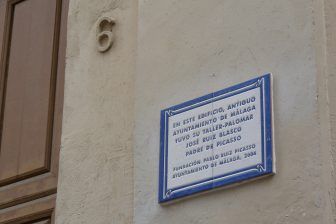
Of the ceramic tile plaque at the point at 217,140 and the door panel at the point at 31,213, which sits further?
the door panel at the point at 31,213

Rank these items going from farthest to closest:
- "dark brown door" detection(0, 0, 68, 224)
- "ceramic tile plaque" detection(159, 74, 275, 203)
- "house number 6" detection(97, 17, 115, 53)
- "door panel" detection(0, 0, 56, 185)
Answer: "door panel" detection(0, 0, 56, 185), "dark brown door" detection(0, 0, 68, 224), "house number 6" detection(97, 17, 115, 53), "ceramic tile plaque" detection(159, 74, 275, 203)

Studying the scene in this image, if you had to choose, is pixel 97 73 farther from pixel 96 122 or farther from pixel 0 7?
pixel 0 7

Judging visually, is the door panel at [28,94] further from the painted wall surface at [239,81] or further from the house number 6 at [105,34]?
the painted wall surface at [239,81]

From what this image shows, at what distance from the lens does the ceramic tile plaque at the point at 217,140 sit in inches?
177

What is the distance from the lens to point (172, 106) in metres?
4.99

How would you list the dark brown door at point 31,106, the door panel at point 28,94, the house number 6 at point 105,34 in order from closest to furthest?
1. the house number 6 at point 105,34
2. the dark brown door at point 31,106
3. the door panel at point 28,94

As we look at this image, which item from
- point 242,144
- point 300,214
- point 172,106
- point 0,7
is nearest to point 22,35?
point 0,7

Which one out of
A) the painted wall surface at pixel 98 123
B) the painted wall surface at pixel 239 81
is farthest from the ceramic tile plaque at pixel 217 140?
the painted wall surface at pixel 98 123

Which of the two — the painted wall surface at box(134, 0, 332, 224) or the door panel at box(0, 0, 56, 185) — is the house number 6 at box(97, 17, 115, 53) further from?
the door panel at box(0, 0, 56, 185)

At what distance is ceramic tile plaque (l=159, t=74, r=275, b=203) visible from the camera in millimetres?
4504

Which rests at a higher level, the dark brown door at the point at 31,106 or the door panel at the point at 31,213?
the dark brown door at the point at 31,106

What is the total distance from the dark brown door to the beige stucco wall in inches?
8.4

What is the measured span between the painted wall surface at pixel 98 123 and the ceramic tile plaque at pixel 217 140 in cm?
43

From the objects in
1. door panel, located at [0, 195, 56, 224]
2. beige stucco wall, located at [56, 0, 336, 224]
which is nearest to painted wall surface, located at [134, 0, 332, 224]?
beige stucco wall, located at [56, 0, 336, 224]
